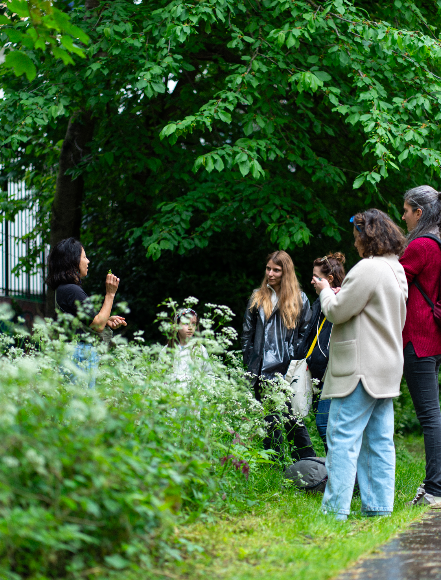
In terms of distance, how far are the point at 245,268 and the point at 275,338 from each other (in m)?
4.47

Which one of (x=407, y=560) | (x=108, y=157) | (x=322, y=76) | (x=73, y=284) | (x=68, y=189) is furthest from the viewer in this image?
(x=68, y=189)

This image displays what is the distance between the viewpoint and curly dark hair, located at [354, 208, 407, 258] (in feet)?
13.6

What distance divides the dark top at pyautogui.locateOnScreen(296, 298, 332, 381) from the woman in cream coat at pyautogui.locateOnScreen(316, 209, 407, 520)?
979 mm

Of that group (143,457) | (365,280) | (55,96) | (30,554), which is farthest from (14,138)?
(30,554)

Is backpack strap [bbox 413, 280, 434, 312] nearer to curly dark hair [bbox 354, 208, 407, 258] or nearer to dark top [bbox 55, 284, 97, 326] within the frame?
curly dark hair [bbox 354, 208, 407, 258]

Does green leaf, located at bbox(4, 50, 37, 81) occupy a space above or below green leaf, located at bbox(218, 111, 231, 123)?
below

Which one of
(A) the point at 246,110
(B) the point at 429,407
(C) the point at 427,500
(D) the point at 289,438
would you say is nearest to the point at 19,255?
(A) the point at 246,110

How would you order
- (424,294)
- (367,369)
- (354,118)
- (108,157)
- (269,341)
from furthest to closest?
(108,157)
(354,118)
(269,341)
(424,294)
(367,369)

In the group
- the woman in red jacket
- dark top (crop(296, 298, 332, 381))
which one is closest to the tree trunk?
dark top (crop(296, 298, 332, 381))

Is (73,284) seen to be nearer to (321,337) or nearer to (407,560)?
(321,337)

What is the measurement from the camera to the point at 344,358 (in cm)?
407

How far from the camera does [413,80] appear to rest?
702cm

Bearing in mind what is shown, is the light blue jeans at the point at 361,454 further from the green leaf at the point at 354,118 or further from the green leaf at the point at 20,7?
the green leaf at the point at 354,118

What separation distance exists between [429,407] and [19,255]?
8.10 metres
